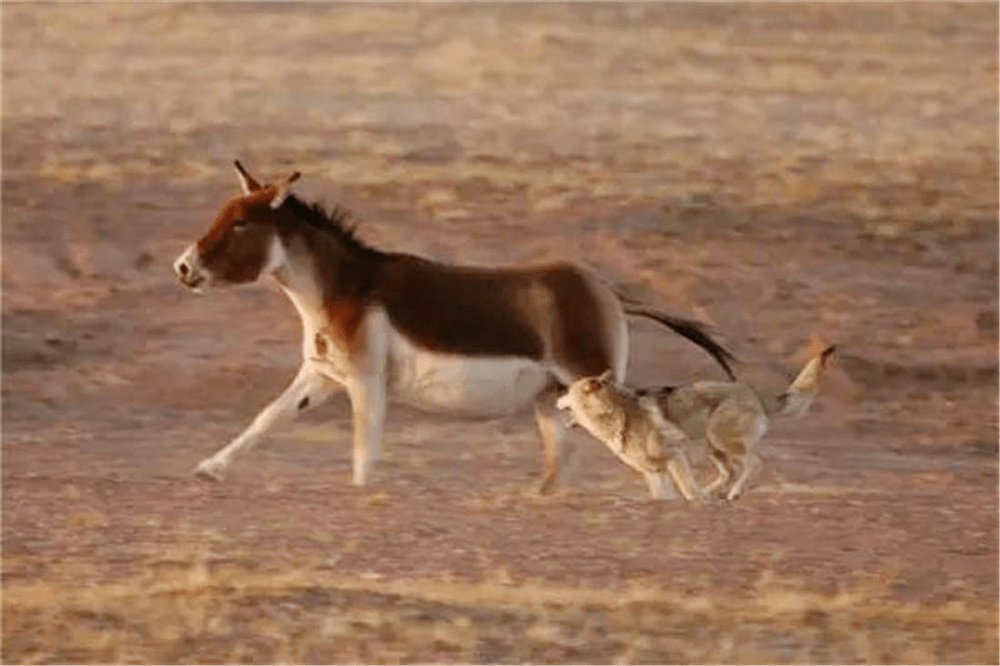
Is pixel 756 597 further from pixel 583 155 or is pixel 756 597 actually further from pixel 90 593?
pixel 583 155

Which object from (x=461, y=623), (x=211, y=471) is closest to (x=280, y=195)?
(x=211, y=471)

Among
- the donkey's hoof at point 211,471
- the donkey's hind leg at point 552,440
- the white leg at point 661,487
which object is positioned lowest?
the white leg at point 661,487

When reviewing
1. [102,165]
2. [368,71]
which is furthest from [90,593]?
[368,71]

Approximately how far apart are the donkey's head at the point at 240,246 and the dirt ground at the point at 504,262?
926 millimetres

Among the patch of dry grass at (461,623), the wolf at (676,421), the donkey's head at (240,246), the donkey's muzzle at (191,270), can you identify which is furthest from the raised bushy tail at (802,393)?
the donkey's muzzle at (191,270)

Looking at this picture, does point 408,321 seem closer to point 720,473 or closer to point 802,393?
point 720,473

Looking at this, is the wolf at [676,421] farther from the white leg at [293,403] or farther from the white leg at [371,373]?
the white leg at [293,403]

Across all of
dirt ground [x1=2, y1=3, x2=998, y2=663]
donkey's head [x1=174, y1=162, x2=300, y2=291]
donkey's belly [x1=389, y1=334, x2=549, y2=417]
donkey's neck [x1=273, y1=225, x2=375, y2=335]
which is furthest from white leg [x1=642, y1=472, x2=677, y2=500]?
donkey's head [x1=174, y1=162, x2=300, y2=291]

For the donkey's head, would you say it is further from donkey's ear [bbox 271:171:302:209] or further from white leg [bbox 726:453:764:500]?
white leg [bbox 726:453:764:500]

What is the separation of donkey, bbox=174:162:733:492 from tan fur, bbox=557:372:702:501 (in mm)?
504

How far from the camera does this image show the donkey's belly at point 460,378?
15438 millimetres

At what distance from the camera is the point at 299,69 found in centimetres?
2870

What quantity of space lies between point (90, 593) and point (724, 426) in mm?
2611

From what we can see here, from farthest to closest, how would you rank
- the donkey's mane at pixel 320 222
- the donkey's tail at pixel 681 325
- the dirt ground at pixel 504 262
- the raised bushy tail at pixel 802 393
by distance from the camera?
the donkey's tail at pixel 681 325 < the donkey's mane at pixel 320 222 < the raised bushy tail at pixel 802 393 < the dirt ground at pixel 504 262
